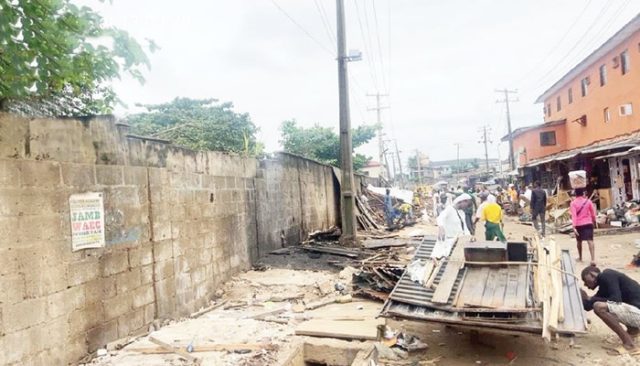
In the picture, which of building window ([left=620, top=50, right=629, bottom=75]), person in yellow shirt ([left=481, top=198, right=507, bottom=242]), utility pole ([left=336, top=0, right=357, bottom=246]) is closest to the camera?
person in yellow shirt ([left=481, top=198, right=507, bottom=242])

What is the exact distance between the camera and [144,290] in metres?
5.23

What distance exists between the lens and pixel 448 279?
206 inches

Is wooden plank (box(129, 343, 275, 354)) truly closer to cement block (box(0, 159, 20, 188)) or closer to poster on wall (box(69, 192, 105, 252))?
poster on wall (box(69, 192, 105, 252))

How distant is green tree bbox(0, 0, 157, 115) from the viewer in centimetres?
341

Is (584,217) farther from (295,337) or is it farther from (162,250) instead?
(162,250)

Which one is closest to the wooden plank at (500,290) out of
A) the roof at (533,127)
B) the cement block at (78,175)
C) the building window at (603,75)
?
the cement block at (78,175)

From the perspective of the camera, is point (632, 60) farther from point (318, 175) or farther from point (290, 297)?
point (290, 297)

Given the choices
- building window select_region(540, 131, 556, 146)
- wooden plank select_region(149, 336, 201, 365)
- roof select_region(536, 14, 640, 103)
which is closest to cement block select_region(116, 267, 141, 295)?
wooden plank select_region(149, 336, 201, 365)

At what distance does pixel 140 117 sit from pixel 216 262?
56.5ft

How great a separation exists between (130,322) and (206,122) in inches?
584

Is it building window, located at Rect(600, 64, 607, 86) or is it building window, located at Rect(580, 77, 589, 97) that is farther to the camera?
building window, located at Rect(580, 77, 589, 97)

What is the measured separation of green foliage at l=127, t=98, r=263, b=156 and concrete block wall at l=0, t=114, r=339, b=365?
9.00 metres

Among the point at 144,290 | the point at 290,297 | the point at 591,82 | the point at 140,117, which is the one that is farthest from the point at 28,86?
the point at 591,82

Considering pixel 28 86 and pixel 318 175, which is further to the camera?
pixel 318 175
